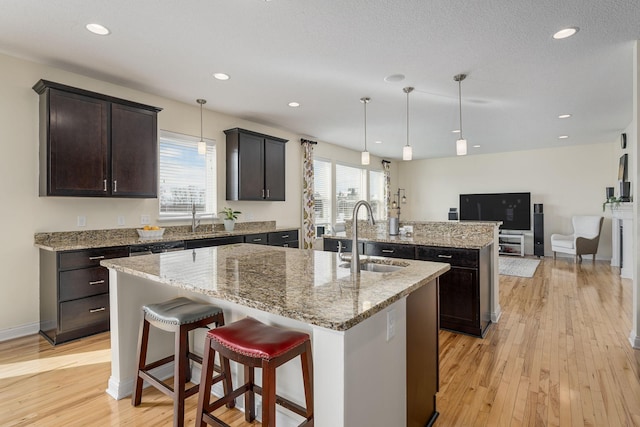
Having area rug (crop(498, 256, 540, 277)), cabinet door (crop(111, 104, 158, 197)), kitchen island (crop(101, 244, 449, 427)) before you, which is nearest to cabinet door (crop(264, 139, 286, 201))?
cabinet door (crop(111, 104, 158, 197))

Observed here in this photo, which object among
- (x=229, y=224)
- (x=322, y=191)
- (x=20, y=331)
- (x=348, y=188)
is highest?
(x=348, y=188)

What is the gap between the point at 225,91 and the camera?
3.98m

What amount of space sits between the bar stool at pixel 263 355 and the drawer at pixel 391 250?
2177 millimetres

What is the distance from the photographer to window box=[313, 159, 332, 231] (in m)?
6.91

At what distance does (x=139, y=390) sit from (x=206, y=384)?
80cm

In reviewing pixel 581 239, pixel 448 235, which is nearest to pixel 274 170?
pixel 448 235

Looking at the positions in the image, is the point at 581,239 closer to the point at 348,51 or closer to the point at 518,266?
the point at 518,266

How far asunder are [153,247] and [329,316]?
3.05 m

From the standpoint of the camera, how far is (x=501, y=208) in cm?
827

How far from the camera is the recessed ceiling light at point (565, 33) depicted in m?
2.59

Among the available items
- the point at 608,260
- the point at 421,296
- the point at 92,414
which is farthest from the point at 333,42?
the point at 608,260

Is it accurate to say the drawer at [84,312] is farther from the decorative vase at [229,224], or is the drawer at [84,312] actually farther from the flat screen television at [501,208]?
the flat screen television at [501,208]

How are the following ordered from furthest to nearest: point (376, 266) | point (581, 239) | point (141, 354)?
point (581, 239), point (376, 266), point (141, 354)

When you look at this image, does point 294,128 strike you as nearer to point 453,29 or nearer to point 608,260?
point 453,29
